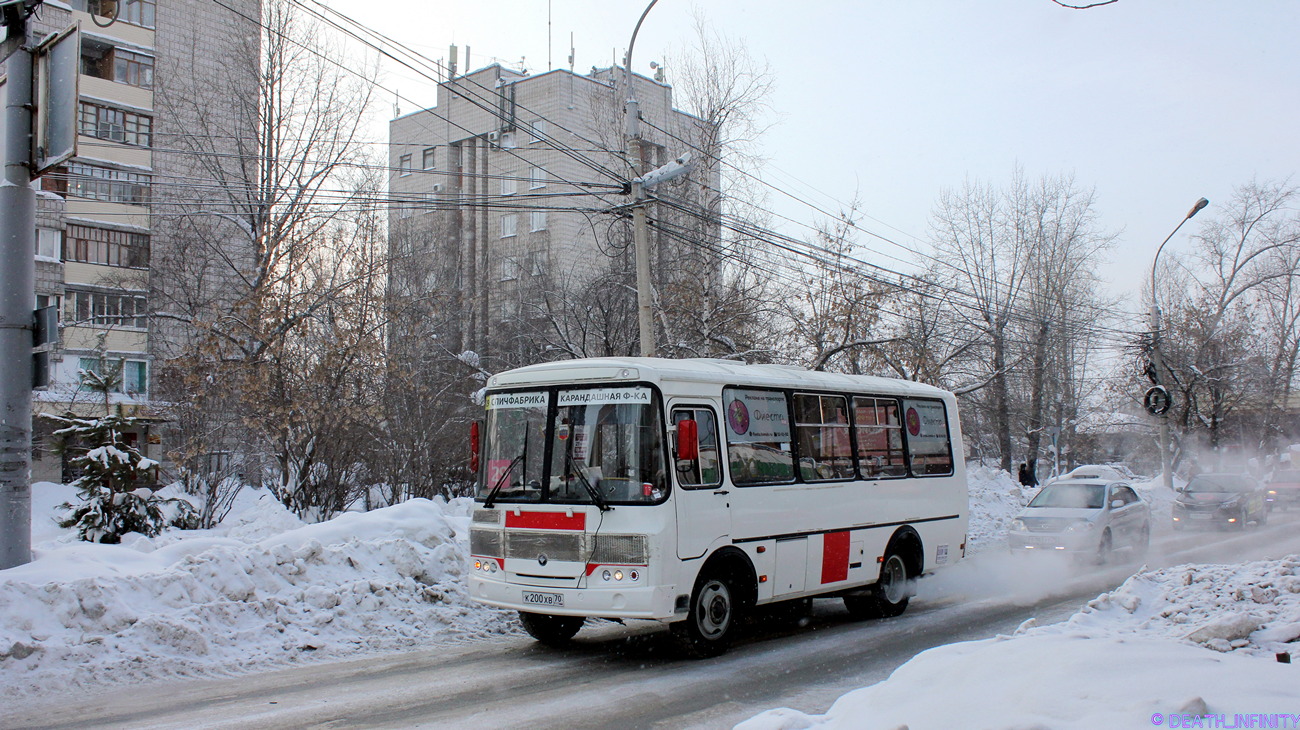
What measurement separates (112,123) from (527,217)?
69.9 ft

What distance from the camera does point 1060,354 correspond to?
172 ft

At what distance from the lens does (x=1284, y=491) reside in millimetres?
32438

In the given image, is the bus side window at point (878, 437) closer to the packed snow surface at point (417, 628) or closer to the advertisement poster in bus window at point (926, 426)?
the advertisement poster in bus window at point (926, 426)

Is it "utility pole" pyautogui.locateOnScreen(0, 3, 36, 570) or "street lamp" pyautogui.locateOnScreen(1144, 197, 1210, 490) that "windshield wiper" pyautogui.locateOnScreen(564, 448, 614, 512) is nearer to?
"utility pole" pyautogui.locateOnScreen(0, 3, 36, 570)

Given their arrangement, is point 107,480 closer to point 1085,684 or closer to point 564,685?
point 564,685

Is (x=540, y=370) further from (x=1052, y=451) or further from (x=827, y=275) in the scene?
(x=1052, y=451)

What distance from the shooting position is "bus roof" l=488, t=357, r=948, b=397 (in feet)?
29.6

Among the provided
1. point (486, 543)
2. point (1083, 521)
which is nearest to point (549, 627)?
point (486, 543)

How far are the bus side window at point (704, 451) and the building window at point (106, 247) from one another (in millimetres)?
37580

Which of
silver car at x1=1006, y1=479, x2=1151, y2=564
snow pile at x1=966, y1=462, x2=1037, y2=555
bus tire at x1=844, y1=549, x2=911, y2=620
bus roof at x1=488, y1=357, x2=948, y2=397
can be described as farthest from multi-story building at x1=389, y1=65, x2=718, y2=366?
bus tire at x1=844, y1=549, x2=911, y2=620

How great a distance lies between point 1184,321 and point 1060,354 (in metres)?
7.09

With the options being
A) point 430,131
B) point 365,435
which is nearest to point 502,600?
point 365,435

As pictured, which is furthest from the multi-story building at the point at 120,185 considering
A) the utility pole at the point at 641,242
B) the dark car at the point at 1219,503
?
the dark car at the point at 1219,503

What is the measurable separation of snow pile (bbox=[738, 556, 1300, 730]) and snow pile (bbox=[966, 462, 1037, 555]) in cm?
1352
